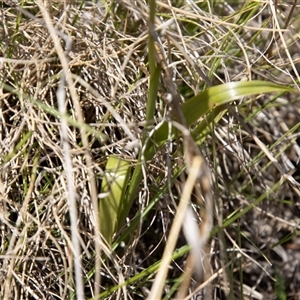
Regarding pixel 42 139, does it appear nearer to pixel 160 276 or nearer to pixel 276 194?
pixel 160 276

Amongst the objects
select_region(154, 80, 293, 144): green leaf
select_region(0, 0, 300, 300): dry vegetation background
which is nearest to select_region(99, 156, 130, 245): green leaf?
select_region(0, 0, 300, 300): dry vegetation background

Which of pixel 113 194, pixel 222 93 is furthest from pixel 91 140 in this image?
pixel 222 93

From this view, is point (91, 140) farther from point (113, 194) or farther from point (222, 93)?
point (222, 93)

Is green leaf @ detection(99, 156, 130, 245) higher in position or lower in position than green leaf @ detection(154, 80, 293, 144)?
lower

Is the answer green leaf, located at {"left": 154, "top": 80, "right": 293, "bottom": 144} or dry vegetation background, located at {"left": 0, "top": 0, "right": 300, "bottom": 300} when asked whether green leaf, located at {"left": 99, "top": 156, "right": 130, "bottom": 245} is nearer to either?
dry vegetation background, located at {"left": 0, "top": 0, "right": 300, "bottom": 300}

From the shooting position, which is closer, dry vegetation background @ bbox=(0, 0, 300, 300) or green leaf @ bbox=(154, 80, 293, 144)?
green leaf @ bbox=(154, 80, 293, 144)

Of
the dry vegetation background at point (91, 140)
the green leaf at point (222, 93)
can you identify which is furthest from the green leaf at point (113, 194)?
the green leaf at point (222, 93)

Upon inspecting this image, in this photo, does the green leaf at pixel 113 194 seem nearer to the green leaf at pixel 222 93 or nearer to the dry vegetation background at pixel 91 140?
the dry vegetation background at pixel 91 140

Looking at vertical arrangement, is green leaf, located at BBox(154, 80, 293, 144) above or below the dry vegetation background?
above
